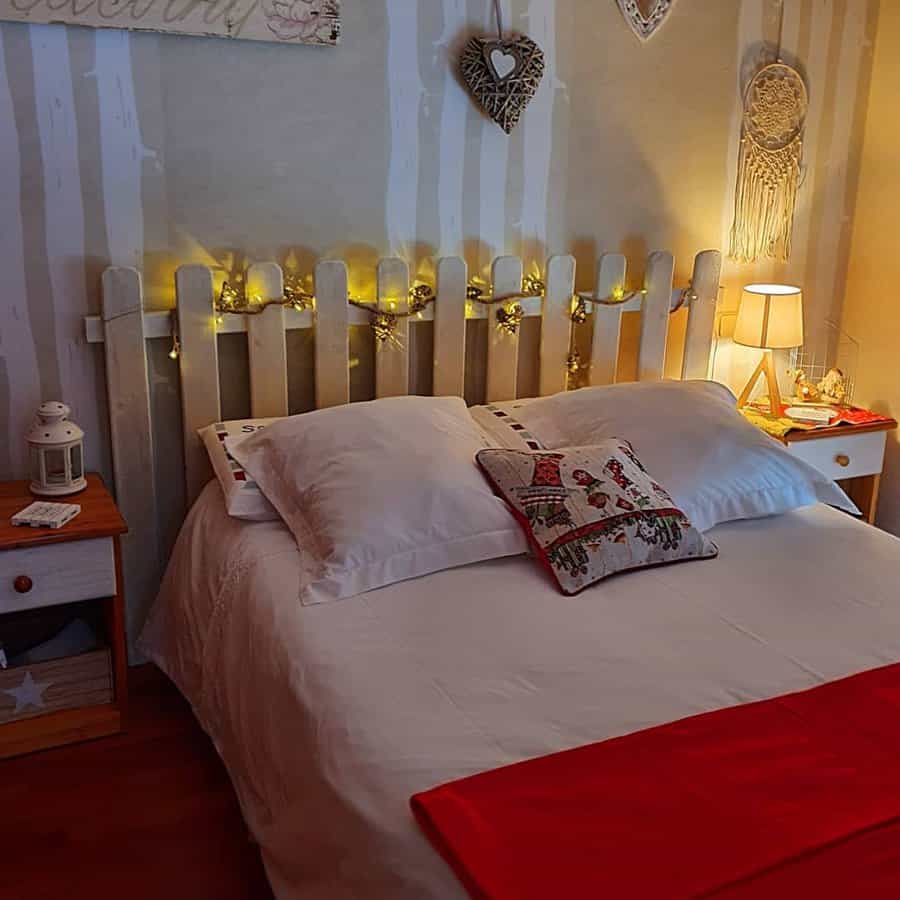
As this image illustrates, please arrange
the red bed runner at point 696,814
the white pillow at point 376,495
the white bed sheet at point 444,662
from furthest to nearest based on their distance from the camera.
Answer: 1. the white pillow at point 376,495
2. the white bed sheet at point 444,662
3. the red bed runner at point 696,814

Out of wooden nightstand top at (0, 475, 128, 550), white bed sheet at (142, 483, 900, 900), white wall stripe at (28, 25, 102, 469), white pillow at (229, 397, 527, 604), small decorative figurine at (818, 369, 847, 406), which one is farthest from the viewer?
small decorative figurine at (818, 369, 847, 406)

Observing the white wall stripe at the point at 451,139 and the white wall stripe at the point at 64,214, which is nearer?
the white wall stripe at the point at 64,214

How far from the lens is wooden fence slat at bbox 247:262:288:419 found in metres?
2.52

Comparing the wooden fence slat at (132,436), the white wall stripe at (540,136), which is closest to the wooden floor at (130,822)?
the wooden fence slat at (132,436)

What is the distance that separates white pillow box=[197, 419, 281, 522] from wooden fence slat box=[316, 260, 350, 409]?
0.74 ft

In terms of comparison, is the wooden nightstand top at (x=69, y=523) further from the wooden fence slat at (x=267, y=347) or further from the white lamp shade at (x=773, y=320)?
the white lamp shade at (x=773, y=320)

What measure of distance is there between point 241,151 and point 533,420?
0.99 meters

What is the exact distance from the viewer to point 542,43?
2.76m

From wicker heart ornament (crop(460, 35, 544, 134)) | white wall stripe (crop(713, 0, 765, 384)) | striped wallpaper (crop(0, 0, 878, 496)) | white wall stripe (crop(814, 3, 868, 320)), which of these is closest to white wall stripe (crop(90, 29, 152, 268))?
striped wallpaper (crop(0, 0, 878, 496))

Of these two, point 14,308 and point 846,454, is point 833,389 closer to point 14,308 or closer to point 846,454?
point 846,454

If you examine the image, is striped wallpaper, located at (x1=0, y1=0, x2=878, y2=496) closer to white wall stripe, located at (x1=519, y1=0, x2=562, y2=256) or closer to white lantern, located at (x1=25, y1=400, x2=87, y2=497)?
white wall stripe, located at (x1=519, y1=0, x2=562, y2=256)

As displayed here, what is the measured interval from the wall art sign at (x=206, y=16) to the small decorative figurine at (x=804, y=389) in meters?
1.86

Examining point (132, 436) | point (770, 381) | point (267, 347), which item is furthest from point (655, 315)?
point (132, 436)

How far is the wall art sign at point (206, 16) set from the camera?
222 centimetres
